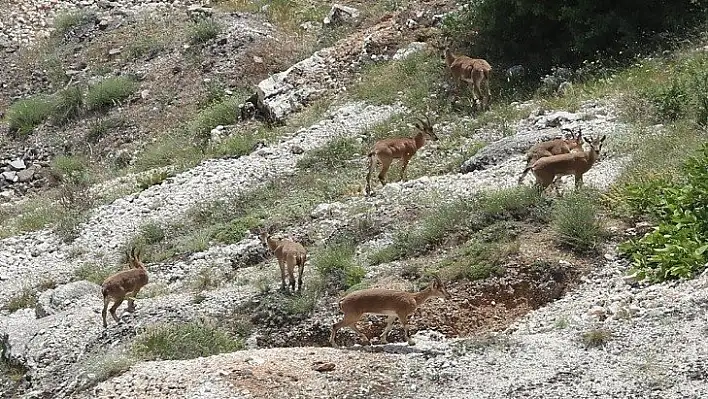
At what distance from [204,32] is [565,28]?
7.64m

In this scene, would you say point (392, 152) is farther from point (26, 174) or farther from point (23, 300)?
point (26, 174)

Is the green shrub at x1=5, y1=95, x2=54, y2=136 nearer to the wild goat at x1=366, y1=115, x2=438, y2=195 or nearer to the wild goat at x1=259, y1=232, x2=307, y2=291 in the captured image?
the wild goat at x1=366, y1=115, x2=438, y2=195

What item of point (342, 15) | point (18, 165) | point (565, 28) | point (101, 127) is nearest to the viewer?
point (565, 28)

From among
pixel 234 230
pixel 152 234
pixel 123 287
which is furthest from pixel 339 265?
pixel 152 234

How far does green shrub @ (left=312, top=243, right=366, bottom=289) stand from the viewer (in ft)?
33.6

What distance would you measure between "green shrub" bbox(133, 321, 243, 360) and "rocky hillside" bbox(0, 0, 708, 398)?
0.11 feet

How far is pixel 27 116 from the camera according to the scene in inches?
773

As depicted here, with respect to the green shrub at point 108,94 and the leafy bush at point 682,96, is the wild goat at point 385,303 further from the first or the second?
the green shrub at point 108,94

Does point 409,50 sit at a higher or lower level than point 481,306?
lower

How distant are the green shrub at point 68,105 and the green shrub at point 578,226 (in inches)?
485

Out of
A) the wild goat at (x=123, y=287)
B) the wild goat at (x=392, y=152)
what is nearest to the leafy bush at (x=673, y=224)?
the wild goat at (x=392, y=152)

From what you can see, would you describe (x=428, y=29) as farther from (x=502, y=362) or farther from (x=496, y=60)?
(x=502, y=362)

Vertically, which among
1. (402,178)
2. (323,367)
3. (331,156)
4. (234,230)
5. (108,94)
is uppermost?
(323,367)

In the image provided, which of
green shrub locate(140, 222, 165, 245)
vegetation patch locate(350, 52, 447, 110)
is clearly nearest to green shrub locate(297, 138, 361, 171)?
vegetation patch locate(350, 52, 447, 110)
